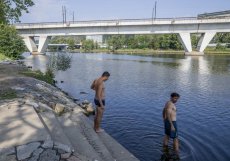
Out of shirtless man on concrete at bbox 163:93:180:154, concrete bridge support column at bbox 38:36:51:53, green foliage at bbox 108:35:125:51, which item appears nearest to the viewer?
shirtless man on concrete at bbox 163:93:180:154

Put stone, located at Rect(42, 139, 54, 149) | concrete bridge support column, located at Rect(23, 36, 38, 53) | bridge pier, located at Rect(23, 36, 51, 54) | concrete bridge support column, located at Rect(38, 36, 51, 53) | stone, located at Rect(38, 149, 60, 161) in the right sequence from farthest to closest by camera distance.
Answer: concrete bridge support column, located at Rect(23, 36, 38, 53)
bridge pier, located at Rect(23, 36, 51, 54)
concrete bridge support column, located at Rect(38, 36, 51, 53)
stone, located at Rect(42, 139, 54, 149)
stone, located at Rect(38, 149, 60, 161)

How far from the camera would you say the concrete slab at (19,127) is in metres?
7.75

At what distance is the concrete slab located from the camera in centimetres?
775

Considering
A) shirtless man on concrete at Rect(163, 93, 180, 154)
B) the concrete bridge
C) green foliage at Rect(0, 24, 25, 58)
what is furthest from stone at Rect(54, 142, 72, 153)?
the concrete bridge

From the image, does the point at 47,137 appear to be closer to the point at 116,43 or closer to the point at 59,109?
the point at 59,109

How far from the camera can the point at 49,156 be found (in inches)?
280

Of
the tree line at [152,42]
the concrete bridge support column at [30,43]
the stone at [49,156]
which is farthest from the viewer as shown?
the tree line at [152,42]

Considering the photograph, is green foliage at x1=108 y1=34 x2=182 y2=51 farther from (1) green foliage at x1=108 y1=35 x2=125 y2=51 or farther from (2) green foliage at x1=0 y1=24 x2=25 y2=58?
(2) green foliage at x1=0 y1=24 x2=25 y2=58

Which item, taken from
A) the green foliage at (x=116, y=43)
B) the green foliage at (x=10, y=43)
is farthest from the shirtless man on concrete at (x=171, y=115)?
the green foliage at (x=116, y=43)

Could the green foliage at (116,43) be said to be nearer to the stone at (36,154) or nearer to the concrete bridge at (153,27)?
the concrete bridge at (153,27)

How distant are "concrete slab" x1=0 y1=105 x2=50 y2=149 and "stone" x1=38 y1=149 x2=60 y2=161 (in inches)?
24.1

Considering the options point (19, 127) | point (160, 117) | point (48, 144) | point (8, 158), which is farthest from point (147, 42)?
point (8, 158)

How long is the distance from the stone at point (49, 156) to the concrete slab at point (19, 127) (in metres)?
0.61

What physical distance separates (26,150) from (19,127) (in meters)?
1.79
